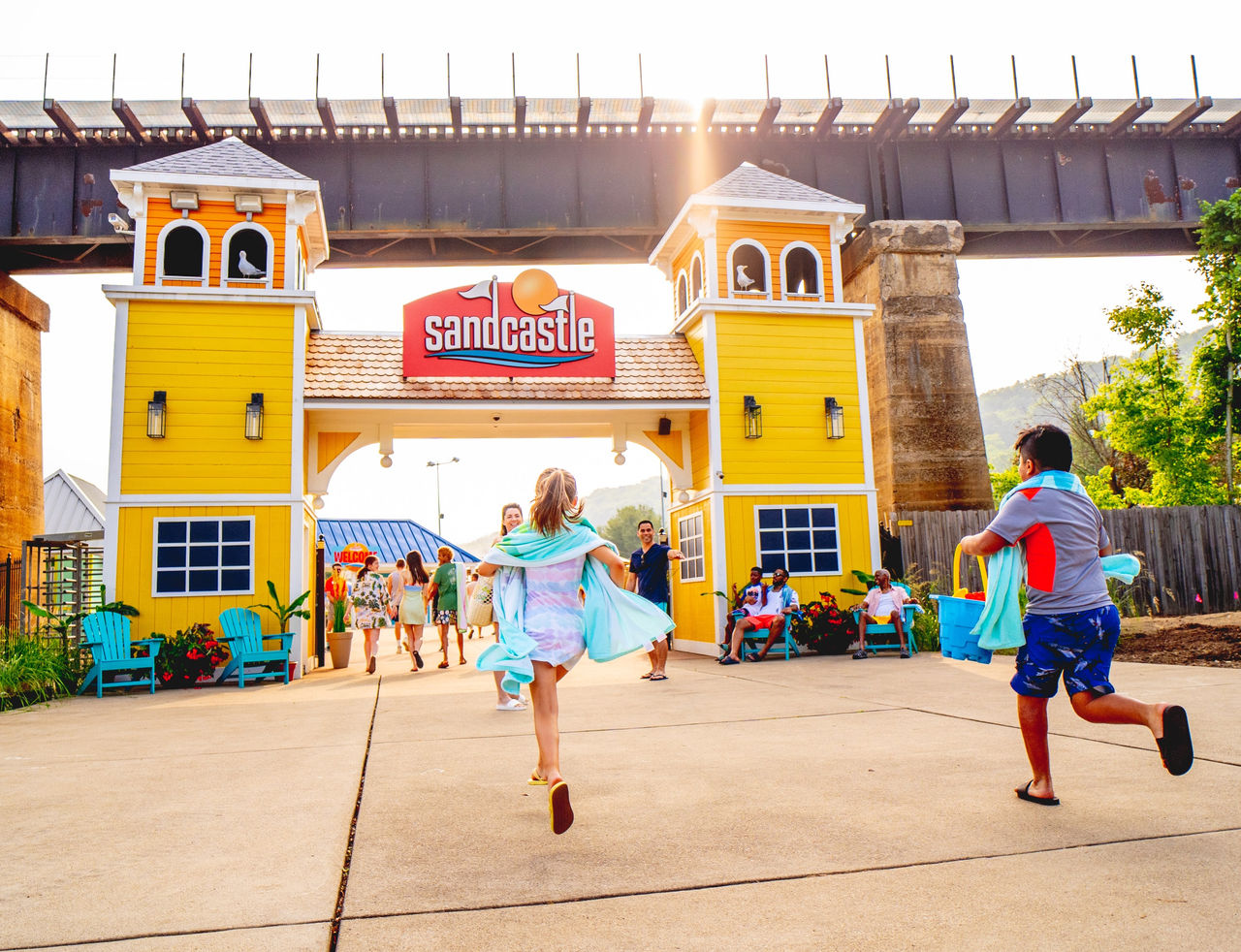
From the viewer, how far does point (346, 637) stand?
48.5 ft

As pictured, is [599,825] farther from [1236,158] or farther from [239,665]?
[1236,158]

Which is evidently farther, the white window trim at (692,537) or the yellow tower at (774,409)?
the white window trim at (692,537)

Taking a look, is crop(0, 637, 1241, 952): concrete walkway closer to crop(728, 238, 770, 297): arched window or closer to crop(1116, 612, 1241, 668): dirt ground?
crop(1116, 612, 1241, 668): dirt ground

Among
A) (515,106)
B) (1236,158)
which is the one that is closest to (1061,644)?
(515,106)

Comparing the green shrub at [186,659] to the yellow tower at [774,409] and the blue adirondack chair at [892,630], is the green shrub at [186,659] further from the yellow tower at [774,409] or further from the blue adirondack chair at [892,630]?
the blue adirondack chair at [892,630]

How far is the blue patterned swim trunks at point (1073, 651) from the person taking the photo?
3918 millimetres

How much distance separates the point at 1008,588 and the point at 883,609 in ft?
30.7

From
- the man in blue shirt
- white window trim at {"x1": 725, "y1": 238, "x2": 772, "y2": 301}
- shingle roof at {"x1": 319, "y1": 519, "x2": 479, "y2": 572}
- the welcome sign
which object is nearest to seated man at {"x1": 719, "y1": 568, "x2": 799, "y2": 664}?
the man in blue shirt

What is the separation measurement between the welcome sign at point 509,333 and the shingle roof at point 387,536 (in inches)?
1015

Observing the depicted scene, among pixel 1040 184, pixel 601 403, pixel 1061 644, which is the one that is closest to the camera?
pixel 1061 644

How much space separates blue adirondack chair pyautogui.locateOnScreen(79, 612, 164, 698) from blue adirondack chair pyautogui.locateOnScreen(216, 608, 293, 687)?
34.4 inches

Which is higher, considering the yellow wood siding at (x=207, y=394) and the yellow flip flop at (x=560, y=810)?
the yellow wood siding at (x=207, y=394)

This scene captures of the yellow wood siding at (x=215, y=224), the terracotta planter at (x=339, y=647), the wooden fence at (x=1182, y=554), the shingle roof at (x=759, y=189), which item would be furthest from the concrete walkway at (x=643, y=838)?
the wooden fence at (x=1182, y=554)

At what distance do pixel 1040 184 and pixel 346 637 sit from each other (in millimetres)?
17884
